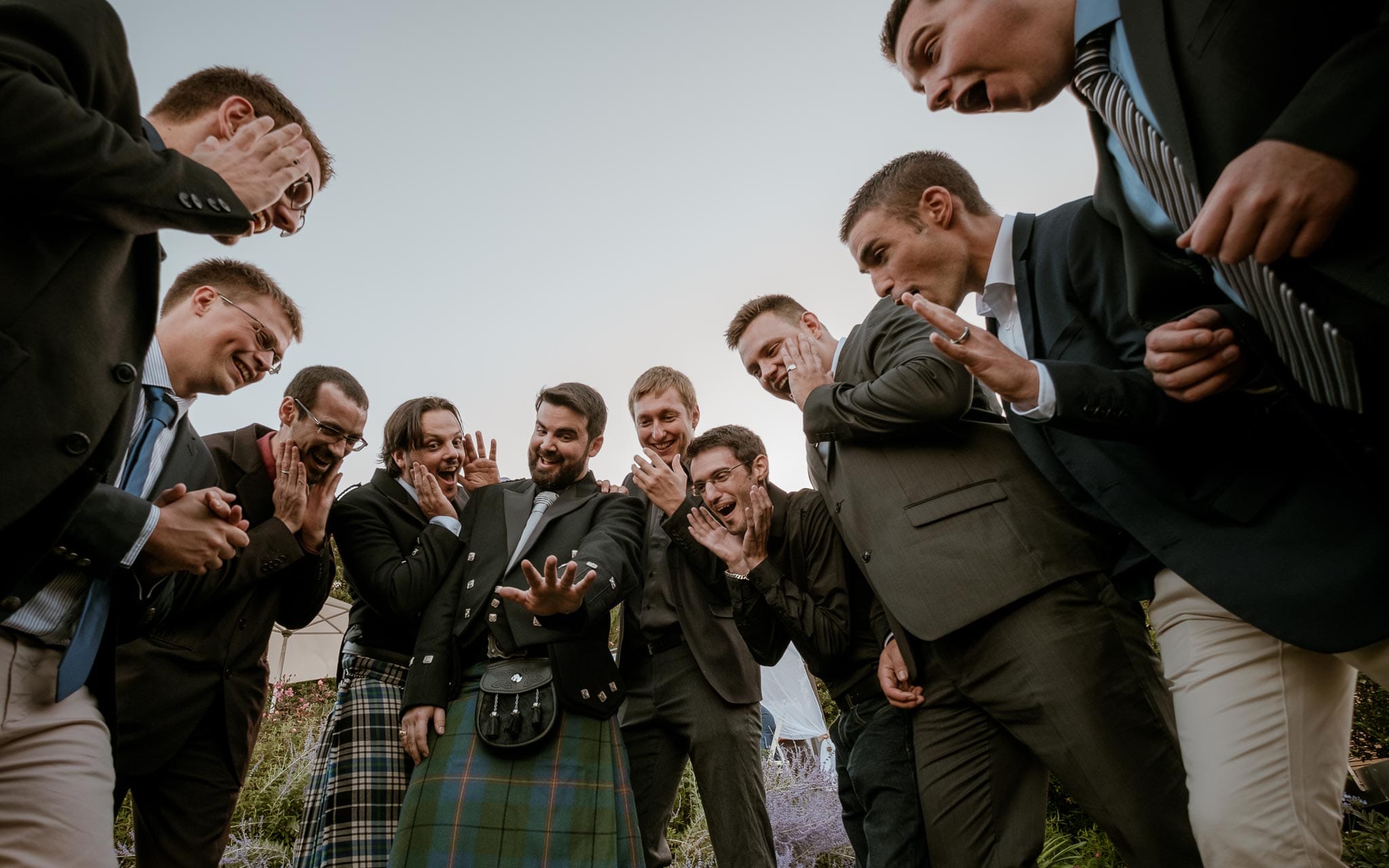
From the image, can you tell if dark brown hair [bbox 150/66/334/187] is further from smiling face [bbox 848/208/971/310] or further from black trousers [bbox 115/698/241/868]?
black trousers [bbox 115/698/241/868]

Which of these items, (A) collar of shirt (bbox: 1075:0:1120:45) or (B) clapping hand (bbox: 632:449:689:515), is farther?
(B) clapping hand (bbox: 632:449:689:515)

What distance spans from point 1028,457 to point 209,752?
9.90 feet

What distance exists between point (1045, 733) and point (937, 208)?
1744mm

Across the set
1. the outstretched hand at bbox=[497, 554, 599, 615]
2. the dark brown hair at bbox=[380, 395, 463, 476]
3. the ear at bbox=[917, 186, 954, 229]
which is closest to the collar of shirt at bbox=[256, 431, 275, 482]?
the dark brown hair at bbox=[380, 395, 463, 476]

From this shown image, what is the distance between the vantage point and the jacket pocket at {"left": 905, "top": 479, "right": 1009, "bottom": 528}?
223 cm

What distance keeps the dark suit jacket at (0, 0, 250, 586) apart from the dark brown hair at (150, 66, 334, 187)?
0.68m

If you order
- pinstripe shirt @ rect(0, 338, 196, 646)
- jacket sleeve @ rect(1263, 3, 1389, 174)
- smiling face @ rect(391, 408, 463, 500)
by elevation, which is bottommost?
pinstripe shirt @ rect(0, 338, 196, 646)

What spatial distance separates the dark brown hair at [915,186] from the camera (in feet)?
9.00

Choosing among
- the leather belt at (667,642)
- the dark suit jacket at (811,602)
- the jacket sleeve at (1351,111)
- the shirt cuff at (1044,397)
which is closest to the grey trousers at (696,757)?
the leather belt at (667,642)

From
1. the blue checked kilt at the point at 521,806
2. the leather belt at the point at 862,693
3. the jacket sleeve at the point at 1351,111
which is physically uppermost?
the jacket sleeve at the point at 1351,111

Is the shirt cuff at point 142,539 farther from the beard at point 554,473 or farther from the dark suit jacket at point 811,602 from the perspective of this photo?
the dark suit jacket at point 811,602

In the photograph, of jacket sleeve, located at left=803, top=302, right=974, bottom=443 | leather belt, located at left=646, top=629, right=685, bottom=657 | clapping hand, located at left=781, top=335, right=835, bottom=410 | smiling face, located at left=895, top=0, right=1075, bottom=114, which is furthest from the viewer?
leather belt, located at left=646, top=629, right=685, bottom=657

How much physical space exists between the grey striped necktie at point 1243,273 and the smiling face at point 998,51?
0.26 meters

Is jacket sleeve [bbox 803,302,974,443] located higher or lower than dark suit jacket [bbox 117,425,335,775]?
higher
